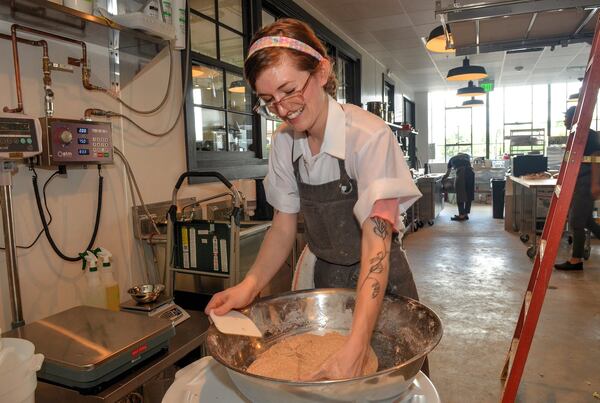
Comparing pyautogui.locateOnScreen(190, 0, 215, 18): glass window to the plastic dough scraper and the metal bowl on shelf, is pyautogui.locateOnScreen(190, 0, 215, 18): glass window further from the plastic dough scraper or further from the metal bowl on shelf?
the plastic dough scraper

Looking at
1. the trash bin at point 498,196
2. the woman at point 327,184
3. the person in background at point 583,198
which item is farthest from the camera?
the trash bin at point 498,196

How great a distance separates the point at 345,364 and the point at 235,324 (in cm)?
31

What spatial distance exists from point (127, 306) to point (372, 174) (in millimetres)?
1293

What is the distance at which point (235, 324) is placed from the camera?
38.5 inches

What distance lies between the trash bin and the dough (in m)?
7.33

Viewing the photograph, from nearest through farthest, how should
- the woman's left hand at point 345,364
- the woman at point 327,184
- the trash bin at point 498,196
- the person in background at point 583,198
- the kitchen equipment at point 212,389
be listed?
the woman's left hand at point 345,364, the kitchen equipment at point 212,389, the woman at point 327,184, the person in background at point 583,198, the trash bin at point 498,196

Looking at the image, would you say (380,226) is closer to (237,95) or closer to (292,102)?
(292,102)

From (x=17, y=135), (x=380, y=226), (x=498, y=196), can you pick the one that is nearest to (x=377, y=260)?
(x=380, y=226)

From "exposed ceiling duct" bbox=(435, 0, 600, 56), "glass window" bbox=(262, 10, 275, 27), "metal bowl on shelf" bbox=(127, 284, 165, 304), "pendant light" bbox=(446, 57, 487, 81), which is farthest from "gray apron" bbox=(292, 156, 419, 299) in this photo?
"pendant light" bbox=(446, 57, 487, 81)

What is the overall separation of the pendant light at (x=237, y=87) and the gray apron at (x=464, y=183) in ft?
17.3

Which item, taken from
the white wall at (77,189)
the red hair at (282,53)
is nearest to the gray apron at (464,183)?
the white wall at (77,189)

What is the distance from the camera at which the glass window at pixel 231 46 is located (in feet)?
10.4

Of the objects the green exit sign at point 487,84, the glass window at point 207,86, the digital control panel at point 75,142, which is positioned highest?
the green exit sign at point 487,84

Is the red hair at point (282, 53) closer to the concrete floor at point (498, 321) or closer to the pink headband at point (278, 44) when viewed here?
the pink headband at point (278, 44)
